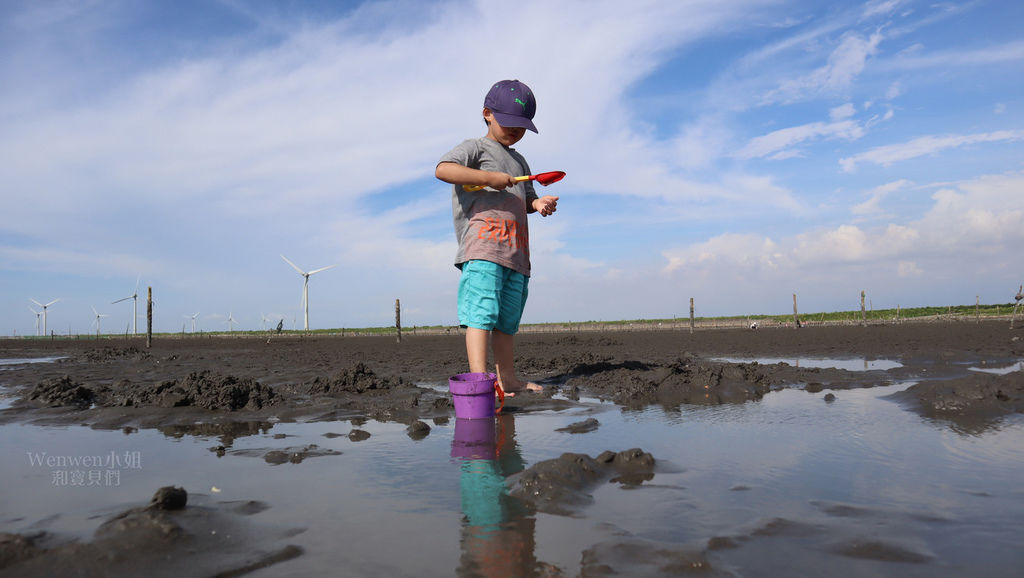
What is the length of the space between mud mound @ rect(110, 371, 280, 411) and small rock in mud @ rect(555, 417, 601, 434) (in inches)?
96.7

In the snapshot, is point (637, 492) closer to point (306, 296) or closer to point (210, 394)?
point (210, 394)

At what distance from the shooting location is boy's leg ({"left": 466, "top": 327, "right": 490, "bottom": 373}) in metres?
4.04

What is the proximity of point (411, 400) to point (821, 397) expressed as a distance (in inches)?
123

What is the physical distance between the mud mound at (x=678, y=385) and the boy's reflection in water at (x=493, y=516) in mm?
1769

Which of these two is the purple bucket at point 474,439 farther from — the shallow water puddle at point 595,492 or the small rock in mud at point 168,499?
the small rock in mud at point 168,499

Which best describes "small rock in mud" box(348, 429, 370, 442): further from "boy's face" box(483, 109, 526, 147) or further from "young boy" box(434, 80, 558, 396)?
"boy's face" box(483, 109, 526, 147)

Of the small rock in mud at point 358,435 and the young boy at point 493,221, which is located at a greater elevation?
the young boy at point 493,221

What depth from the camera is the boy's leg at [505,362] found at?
466cm

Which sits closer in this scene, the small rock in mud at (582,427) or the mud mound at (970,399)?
the small rock in mud at (582,427)

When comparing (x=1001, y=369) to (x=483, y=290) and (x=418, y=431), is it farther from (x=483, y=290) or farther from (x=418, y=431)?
(x=418, y=431)

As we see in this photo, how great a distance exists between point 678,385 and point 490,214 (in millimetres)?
2150

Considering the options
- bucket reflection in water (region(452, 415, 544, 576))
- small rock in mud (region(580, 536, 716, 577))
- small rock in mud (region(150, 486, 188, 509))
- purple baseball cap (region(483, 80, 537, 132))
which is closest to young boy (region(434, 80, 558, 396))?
purple baseball cap (region(483, 80, 537, 132))

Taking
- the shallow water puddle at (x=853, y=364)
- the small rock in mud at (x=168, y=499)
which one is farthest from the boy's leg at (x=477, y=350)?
the shallow water puddle at (x=853, y=364)

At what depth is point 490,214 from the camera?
4277 mm
